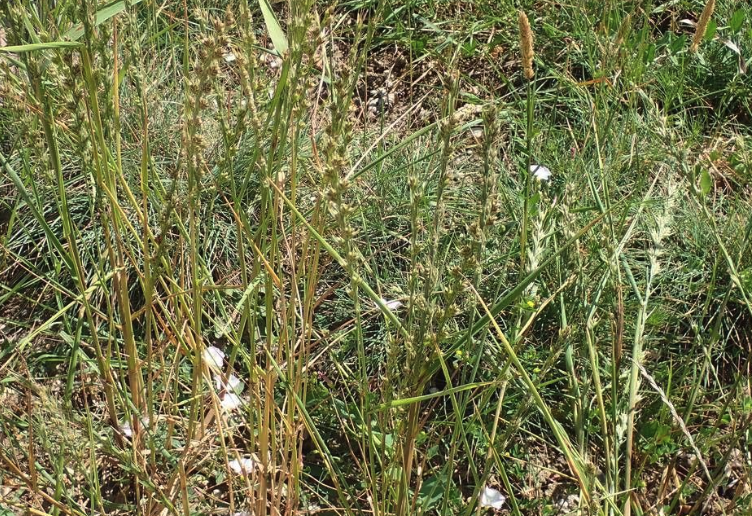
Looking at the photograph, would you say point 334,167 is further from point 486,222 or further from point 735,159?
point 735,159

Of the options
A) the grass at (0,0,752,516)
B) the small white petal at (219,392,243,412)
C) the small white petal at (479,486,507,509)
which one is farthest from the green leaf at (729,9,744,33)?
the small white petal at (219,392,243,412)

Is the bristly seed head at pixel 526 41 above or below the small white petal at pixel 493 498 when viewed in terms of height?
above

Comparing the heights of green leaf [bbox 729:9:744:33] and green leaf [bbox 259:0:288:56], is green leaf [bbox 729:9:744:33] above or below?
below

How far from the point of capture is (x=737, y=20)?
286cm

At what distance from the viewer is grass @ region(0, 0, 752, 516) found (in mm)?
1265

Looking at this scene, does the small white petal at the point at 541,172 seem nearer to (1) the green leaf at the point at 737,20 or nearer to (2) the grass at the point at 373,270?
(2) the grass at the point at 373,270

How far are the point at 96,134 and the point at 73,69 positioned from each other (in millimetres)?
214

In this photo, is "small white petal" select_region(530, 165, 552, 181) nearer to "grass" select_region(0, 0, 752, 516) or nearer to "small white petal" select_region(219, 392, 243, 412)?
"grass" select_region(0, 0, 752, 516)

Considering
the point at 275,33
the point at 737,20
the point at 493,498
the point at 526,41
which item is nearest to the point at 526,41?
the point at 526,41

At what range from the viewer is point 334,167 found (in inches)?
40.7

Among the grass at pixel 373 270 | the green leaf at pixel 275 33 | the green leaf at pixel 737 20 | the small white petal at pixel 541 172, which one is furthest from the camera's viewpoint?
the green leaf at pixel 737 20

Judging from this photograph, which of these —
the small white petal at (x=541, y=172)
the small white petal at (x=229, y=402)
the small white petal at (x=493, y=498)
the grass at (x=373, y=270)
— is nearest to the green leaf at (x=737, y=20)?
the grass at (x=373, y=270)

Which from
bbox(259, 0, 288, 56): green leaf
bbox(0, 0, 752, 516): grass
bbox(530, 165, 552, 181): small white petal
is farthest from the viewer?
bbox(530, 165, 552, 181): small white petal

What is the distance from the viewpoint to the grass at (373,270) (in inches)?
49.8
